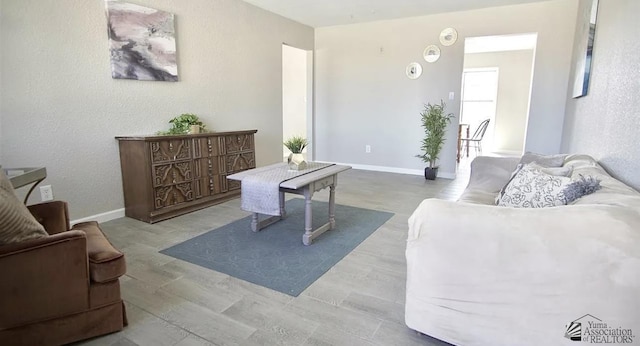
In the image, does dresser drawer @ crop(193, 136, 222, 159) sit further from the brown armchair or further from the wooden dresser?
the brown armchair

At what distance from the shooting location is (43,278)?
4.60 feet

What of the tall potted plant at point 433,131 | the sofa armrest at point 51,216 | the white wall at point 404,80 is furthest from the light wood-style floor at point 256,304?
the white wall at point 404,80

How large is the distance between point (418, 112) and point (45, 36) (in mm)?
4706

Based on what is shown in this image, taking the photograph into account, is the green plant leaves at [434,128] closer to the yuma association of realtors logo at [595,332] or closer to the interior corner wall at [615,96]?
the interior corner wall at [615,96]

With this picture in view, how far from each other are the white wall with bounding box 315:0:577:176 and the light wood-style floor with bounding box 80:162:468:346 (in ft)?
10.3

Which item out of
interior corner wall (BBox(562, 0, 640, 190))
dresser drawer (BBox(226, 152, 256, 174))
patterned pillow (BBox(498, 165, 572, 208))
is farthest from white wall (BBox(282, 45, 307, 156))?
patterned pillow (BBox(498, 165, 572, 208))

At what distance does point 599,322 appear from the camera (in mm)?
1229

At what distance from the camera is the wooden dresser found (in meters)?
3.14

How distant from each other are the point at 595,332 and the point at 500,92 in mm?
8390

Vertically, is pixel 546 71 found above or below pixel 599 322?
above

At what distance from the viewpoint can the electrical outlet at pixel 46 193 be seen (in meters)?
2.76

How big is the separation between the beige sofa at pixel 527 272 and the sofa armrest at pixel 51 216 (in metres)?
1.88

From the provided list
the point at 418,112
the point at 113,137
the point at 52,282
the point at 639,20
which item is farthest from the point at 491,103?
the point at 52,282

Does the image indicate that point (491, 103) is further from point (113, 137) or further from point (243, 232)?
point (113, 137)
